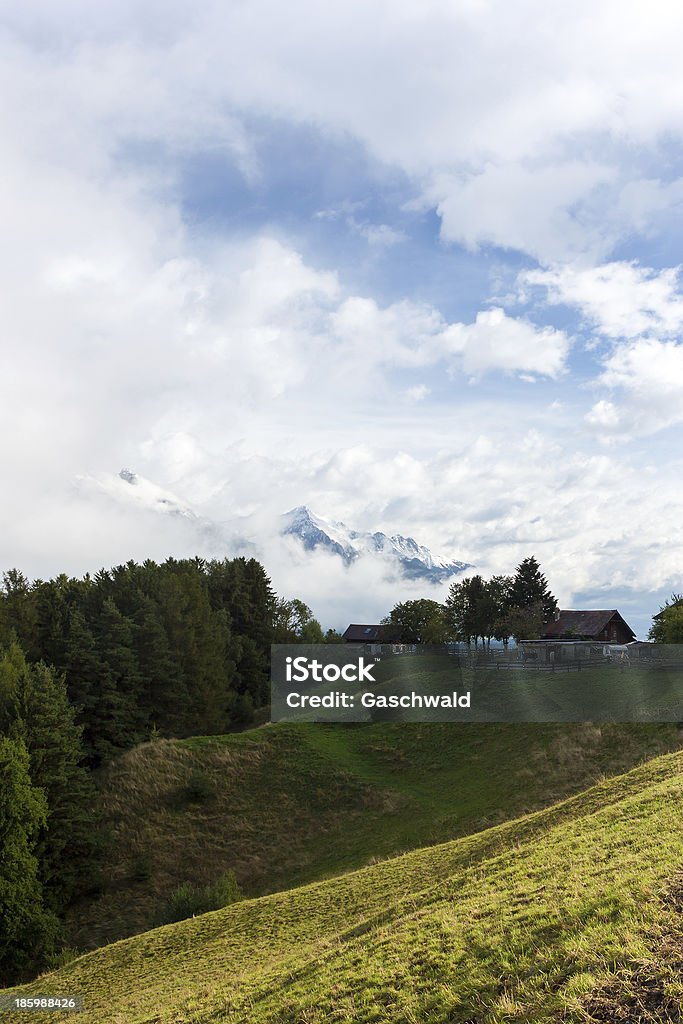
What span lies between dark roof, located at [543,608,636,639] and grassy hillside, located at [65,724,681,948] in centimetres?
4192

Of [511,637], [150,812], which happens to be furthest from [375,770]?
[511,637]

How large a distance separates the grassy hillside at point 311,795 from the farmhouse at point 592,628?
137 feet

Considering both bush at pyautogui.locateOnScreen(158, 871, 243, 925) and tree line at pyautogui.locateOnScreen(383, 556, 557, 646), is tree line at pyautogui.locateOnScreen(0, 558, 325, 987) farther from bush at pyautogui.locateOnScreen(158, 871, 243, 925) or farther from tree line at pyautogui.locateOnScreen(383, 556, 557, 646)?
tree line at pyautogui.locateOnScreen(383, 556, 557, 646)

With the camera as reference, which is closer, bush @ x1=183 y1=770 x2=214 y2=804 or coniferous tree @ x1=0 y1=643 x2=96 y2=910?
coniferous tree @ x1=0 y1=643 x2=96 y2=910

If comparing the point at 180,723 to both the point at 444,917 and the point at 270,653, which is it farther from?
the point at 444,917

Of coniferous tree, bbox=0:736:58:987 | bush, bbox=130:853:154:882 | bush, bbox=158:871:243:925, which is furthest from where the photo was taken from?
bush, bbox=130:853:154:882

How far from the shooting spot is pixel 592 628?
87188 millimetres

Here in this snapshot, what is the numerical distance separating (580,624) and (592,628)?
2042 mm

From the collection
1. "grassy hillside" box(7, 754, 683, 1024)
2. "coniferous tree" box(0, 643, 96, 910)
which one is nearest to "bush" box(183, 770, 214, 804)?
"coniferous tree" box(0, 643, 96, 910)

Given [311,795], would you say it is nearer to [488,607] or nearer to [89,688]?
[89,688]

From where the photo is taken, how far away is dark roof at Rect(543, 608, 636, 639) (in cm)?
8706

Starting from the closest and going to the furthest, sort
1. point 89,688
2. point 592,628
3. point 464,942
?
point 464,942
point 89,688
point 592,628

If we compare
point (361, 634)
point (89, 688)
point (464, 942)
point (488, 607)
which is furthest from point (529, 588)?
point (464, 942)

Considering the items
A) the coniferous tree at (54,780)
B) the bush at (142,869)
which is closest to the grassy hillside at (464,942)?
the bush at (142,869)
